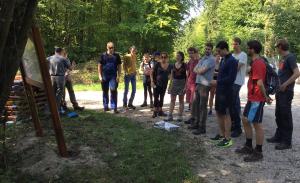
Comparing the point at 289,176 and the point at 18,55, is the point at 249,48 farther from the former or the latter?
the point at 18,55

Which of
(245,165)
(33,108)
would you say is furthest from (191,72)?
(33,108)

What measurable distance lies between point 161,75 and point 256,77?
12.6 feet

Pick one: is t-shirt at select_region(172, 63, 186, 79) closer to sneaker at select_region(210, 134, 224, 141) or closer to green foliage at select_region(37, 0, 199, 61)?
sneaker at select_region(210, 134, 224, 141)

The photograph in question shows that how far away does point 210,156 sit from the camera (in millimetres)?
7566

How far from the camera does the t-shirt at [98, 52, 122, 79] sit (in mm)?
11398

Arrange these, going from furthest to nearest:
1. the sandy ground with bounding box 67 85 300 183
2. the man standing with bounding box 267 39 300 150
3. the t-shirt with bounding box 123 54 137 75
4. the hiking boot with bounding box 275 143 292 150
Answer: the t-shirt with bounding box 123 54 137 75 < the hiking boot with bounding box 275 143 292 150 < the man standing with bounding box 267 39 300 150 < the sandy ground with bounding box 67 85 300 183

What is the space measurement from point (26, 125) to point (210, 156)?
405 centimetres

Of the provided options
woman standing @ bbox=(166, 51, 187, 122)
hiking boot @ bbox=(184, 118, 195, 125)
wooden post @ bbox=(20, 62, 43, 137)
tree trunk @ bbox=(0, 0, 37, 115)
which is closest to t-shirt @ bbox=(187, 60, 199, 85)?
woman standing @ bbox=(166, 51, 187, 122)

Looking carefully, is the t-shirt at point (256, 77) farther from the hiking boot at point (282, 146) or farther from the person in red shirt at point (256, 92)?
the hiking boot at point (282, 146)

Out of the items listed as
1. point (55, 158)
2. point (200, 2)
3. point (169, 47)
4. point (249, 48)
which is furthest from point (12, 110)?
point (200, 2)

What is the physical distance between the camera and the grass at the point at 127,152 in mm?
6336

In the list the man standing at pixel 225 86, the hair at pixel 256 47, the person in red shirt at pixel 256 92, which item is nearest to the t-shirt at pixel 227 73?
the man standing at pixel 225 86

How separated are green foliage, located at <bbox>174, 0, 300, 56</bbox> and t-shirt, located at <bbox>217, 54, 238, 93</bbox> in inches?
1072

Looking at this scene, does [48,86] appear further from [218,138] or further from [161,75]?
[161,75]
